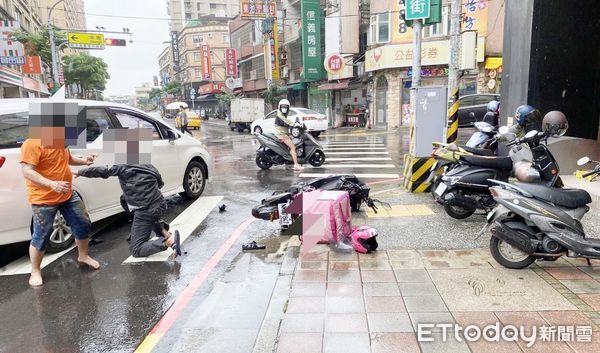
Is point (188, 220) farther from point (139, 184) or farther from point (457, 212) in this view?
point (457, 212)

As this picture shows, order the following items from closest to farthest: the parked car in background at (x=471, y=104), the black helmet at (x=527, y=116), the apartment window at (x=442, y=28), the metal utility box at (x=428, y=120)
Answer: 1. the black helmet at (x=527, y=116)
2. the metal utility box at (x=428, y=120)
3. the parked car in background at (x=471, y=104)
4. the apartment window at (x=442, y=28)

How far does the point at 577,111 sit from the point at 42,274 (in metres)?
9.02

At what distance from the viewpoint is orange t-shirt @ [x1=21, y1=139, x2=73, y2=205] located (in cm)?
417

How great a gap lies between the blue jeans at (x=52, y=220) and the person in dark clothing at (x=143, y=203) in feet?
1.55

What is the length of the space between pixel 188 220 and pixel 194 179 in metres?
1.55

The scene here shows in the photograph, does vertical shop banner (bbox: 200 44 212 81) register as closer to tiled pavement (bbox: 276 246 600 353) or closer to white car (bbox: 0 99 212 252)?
white car (bbox: 0 99 212 252)

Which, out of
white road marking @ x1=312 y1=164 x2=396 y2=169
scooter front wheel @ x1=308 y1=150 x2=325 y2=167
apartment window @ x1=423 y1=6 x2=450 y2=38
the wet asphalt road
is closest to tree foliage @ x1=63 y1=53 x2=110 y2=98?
apartment window @ x1=423 y1=6 x2=450 y2=38

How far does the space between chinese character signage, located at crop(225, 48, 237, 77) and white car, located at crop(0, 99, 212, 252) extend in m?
41.4

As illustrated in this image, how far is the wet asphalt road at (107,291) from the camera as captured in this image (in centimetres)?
338

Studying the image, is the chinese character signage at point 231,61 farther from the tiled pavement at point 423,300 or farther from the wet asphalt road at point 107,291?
the tiled pavement at point 423,300

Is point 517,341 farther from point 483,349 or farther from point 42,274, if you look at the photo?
point 42,274

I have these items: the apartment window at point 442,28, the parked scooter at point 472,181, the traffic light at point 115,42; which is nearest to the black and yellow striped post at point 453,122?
the parked scooter at point 472,181

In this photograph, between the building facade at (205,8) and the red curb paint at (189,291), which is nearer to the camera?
the red curb paint at (189,291)

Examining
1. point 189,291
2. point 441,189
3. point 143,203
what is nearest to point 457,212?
point 441,189
